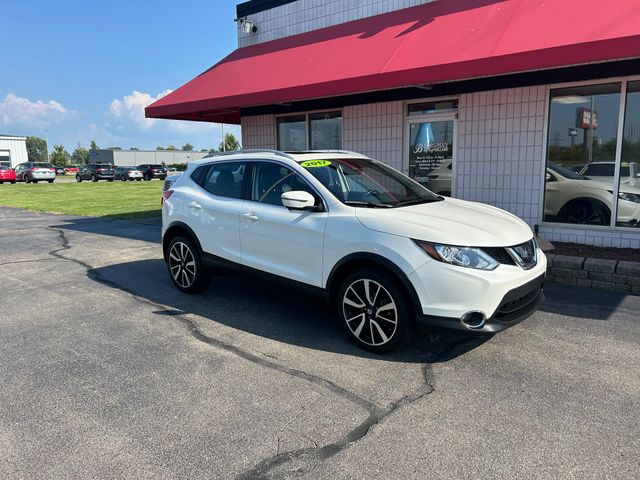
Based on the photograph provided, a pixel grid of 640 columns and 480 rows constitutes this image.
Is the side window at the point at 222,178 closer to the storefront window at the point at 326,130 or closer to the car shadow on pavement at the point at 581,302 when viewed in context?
the car shadow on pavement at the point at 581,302

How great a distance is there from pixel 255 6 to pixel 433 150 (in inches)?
241

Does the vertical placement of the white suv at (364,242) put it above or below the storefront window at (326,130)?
below

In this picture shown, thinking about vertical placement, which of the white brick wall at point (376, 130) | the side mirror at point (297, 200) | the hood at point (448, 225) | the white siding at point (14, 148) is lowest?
the hood at point (448, 225)

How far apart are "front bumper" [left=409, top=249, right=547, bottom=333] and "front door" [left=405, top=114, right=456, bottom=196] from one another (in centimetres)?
518

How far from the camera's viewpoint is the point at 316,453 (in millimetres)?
2828

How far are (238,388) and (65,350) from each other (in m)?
1.86

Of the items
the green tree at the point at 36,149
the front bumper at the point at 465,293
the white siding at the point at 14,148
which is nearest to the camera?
the front bumper at the point at 465,293

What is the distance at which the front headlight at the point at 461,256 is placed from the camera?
373cm

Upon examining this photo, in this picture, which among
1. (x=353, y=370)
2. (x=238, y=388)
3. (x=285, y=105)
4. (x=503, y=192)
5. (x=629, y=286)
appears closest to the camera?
(x=238, y=388)

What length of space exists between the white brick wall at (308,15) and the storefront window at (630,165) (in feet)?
13.2

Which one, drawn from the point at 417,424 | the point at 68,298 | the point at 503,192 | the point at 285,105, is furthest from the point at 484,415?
the point at 285,105

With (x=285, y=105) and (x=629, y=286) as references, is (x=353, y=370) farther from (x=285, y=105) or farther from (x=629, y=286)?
(x=285, y=105)

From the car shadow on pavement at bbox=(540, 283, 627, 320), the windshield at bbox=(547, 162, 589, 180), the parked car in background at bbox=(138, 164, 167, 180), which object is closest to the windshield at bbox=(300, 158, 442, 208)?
the car shadow on pavement at bbox=(540, 283, 627, 320)

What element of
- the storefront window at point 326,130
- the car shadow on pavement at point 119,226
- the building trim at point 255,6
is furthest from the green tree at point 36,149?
the storefront window at point 326,130
